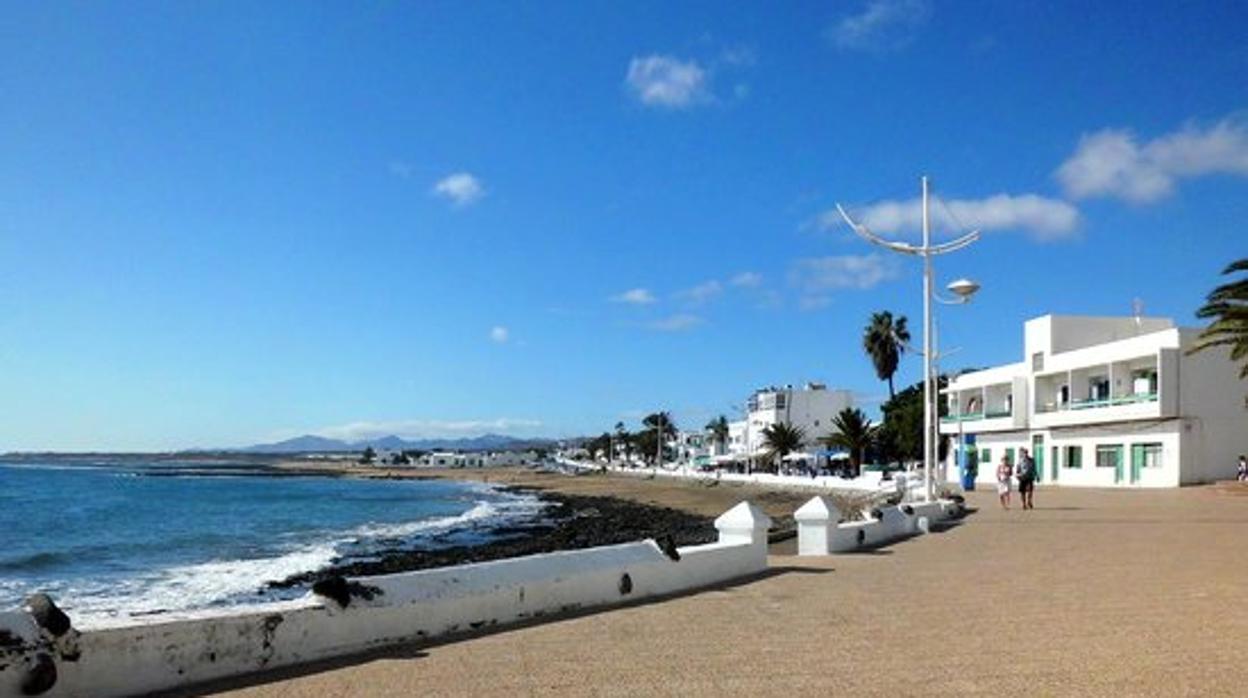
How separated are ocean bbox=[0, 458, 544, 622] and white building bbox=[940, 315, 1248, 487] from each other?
25.5 m

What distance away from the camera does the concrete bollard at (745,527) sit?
40.5 ft

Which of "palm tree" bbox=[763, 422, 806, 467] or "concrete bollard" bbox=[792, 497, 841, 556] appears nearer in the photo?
"concrete bollard" bbox=[792, 497, 841, 556]

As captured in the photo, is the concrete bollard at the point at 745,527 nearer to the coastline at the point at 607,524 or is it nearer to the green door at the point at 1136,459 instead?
the coastline at the point at 607,524

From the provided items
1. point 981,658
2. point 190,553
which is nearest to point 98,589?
point 190,553

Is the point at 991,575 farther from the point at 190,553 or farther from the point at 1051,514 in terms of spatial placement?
the point at 190,553

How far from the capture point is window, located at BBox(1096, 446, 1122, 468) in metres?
45.4

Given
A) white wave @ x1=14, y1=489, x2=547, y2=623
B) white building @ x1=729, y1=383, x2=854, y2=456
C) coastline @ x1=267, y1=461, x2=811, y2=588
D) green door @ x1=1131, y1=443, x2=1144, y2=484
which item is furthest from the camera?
white building @ x1=729, y1=383, x2=854, y2=456

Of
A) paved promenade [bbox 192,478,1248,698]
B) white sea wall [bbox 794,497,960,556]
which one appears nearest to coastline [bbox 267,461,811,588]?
white sea wall [bbox 794,497,960,556]

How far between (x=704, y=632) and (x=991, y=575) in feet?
17.6

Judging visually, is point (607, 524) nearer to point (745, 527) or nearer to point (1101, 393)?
point (1101, 393)

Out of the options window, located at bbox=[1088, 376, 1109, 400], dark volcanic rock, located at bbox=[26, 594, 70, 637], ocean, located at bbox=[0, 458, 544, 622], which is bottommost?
ocean, located at bbox=[0, 458, 544, 622]

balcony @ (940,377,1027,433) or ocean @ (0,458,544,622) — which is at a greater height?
balcony @ (940,377,1027,433)

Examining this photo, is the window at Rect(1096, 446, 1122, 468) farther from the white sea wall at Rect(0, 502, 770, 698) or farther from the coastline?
the white sea wall at Rect(0, 502, 770, 698)

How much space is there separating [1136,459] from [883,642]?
40.7 m
